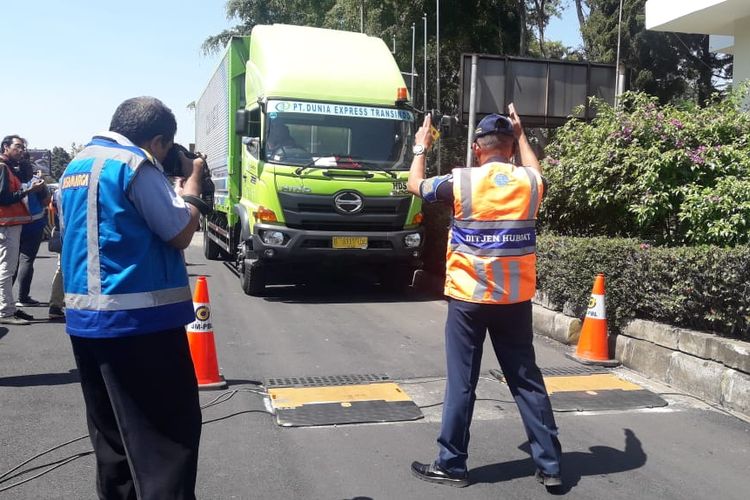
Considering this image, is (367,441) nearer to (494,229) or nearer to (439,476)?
(439,476)

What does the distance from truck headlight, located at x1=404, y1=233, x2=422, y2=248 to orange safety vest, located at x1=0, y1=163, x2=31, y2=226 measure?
4.64 m

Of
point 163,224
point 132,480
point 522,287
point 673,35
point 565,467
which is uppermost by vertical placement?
point 673,35

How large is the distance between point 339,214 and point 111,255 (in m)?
6.66

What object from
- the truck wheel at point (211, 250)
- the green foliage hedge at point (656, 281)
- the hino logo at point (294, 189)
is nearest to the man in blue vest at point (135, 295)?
the green foliage hedge at point (656, 281)

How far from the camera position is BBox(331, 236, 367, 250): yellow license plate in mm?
9289

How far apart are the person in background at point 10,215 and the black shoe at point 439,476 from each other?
217 inches

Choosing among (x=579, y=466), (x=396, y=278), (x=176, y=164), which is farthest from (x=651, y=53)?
(x=176, y=164)

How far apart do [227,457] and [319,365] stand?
2.14 meters

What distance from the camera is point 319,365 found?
20.4ft

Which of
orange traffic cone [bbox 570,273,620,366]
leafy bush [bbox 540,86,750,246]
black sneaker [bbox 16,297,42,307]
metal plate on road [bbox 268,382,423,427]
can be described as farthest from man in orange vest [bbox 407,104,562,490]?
black sneaker [bbox 16,297,42,307]

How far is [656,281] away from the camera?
612 centimetres

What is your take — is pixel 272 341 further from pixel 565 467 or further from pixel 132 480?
pixel 132 480

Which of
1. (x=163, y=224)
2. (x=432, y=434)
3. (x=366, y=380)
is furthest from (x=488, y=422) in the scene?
(x=163, y=224)

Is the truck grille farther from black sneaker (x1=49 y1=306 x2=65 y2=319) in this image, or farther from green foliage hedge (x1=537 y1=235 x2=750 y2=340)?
black sneaker (x1=49 y1=306 x2=65 y2=319)
